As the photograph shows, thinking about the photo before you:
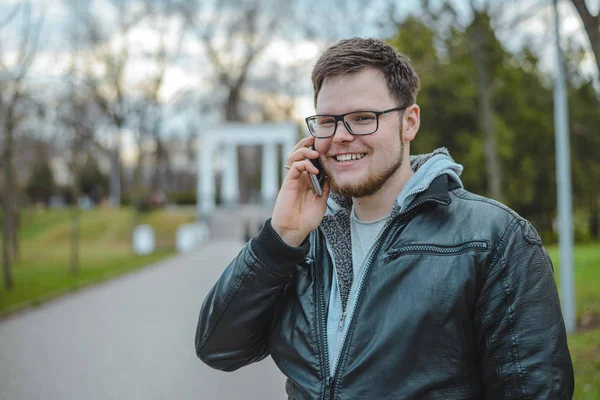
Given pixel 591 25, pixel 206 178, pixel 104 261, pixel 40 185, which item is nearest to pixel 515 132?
pixel 104 261

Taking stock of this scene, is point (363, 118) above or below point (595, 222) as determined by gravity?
above

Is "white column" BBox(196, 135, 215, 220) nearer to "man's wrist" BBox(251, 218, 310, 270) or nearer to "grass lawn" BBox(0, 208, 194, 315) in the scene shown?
"grass lawn" BBox(0, 208, 194, 315)

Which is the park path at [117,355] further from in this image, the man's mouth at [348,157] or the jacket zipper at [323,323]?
the man's mouth at [348,157]

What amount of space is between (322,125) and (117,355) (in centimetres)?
667

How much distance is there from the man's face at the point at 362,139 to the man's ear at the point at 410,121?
4 cm

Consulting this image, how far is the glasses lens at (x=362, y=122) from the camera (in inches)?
76.2

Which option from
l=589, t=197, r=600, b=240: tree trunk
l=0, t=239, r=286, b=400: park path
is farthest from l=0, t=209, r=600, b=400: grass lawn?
l=589, t=197, r=600, b=240: tree trunk

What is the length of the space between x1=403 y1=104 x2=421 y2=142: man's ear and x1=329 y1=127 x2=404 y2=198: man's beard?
4 cm

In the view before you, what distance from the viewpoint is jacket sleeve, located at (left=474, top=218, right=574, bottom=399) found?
5.33 ft

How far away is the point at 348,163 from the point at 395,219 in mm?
242

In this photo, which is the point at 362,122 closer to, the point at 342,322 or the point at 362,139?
the point at 362,139

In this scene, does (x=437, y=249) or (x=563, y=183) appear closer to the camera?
(x=437, y=249)

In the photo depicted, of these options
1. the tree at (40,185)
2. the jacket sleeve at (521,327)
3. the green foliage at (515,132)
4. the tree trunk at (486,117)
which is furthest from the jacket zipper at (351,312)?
the tree at (40,185)

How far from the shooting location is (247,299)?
1931 millimetres
